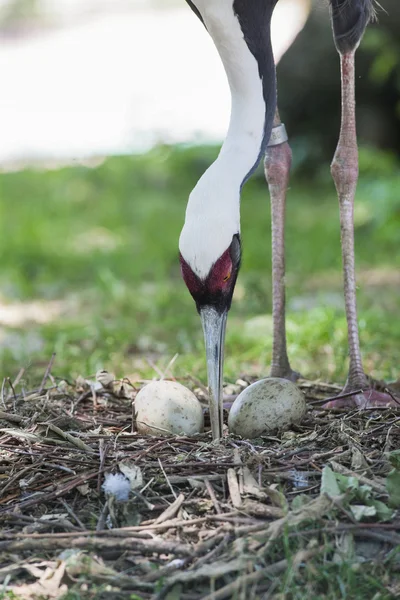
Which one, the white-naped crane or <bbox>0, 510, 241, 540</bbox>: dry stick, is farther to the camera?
the white-naped crane

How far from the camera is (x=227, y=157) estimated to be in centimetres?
438

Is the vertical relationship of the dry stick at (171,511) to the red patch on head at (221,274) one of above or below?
below

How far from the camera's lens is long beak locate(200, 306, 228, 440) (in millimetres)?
4277

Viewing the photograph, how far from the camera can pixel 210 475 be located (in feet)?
12.3

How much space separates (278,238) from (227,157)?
112 cm

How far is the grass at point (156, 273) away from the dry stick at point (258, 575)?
2.50m

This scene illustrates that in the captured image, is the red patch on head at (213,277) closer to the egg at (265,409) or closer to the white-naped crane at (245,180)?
the white-naped crane at (245,180)

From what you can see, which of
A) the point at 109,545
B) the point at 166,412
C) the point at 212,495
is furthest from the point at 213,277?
the point at 109,545

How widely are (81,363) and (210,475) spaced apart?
9.28ft

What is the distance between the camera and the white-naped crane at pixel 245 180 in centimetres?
413

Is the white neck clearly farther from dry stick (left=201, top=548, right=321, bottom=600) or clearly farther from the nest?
dry stick (left=201, top=548, right=321, bottom=600)

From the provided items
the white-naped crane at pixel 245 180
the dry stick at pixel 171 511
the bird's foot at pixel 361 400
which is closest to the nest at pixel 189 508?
the dry stick at pixel 171 511

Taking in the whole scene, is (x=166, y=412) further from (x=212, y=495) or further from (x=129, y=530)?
(x=129, y=530)

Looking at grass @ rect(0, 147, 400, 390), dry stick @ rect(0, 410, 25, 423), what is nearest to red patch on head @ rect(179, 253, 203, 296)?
dry stick @ rect(0, 410, 25, 423)
